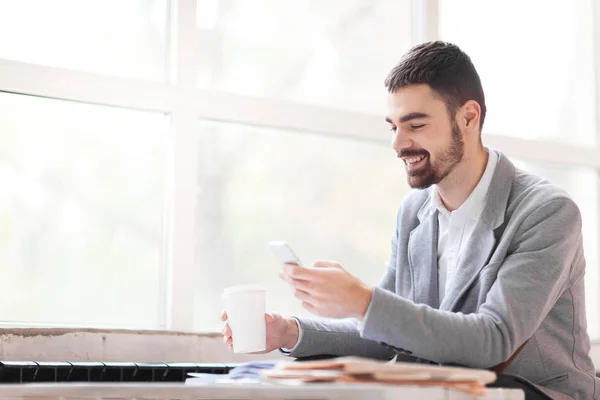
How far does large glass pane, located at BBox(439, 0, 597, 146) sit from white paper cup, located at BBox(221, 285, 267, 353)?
1.64 meters

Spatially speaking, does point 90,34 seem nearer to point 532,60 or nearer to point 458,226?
point 458,226

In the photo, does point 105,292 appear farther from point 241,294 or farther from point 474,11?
point 474,11

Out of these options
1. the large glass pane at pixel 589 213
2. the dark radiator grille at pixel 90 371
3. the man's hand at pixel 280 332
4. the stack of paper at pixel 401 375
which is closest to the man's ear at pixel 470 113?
the man's hand at pixel 280 332

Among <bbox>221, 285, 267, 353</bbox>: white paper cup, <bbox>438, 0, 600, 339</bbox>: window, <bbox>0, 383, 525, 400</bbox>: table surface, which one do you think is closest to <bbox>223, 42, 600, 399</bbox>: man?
<bbox>221, 285, 267, 353</bbox>: white paper cup

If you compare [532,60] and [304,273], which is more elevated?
[532,60]

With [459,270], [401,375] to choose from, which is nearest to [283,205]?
[459,270]

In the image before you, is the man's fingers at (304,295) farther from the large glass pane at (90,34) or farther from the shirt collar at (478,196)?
the large glass pane at (90,34)

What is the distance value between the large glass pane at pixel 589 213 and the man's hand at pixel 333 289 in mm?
1935

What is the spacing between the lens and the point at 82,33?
2365mm

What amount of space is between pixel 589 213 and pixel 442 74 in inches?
63.0

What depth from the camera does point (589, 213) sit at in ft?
10.8

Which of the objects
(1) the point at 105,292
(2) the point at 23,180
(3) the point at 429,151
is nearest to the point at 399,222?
A: (3) the point at 429,151

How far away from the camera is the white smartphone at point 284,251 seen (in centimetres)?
147

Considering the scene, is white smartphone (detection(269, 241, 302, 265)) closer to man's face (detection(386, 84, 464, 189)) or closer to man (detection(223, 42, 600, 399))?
man (detection(223, 42, 600, 399))
